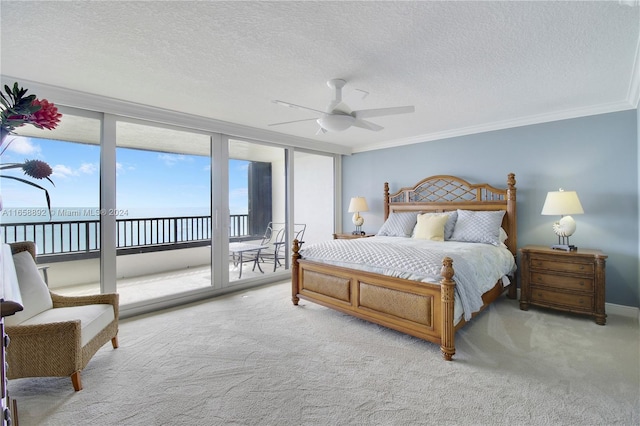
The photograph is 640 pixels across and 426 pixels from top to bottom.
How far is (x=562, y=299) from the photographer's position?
3.35 metres

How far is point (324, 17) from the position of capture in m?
1.87

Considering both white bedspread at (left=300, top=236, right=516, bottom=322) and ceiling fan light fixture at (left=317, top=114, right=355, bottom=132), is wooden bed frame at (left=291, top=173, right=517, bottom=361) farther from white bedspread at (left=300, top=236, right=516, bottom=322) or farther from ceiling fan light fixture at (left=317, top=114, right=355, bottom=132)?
ceiling fan light fixture at (left=317, top=114, right=355, bottom=132)

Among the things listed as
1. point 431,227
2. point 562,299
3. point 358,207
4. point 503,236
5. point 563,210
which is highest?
point 358,207

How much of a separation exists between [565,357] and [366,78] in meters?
2.90

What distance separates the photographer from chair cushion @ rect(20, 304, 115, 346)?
226 cm

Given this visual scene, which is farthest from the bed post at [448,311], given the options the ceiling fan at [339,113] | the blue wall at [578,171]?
the blue wall at [578,171]

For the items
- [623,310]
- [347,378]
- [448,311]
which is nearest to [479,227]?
[623,310]

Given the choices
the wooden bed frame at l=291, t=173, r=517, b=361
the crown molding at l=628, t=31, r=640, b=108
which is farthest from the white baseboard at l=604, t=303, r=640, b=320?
the crown molding at l=628, t=31, r=640, b=108

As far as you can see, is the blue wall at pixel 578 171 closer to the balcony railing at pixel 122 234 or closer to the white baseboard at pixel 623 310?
the white baseboard at pixel 623 310

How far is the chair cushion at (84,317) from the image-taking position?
89.0 inches

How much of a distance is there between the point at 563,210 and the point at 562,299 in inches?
38.7

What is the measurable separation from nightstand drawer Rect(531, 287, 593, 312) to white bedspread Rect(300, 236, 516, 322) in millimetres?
377

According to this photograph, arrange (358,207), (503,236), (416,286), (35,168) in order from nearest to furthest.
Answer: (35,168) → (416,286) → (503,236) → (358,207)

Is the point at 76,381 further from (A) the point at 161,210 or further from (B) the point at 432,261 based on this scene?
(A) the point at 161,210
